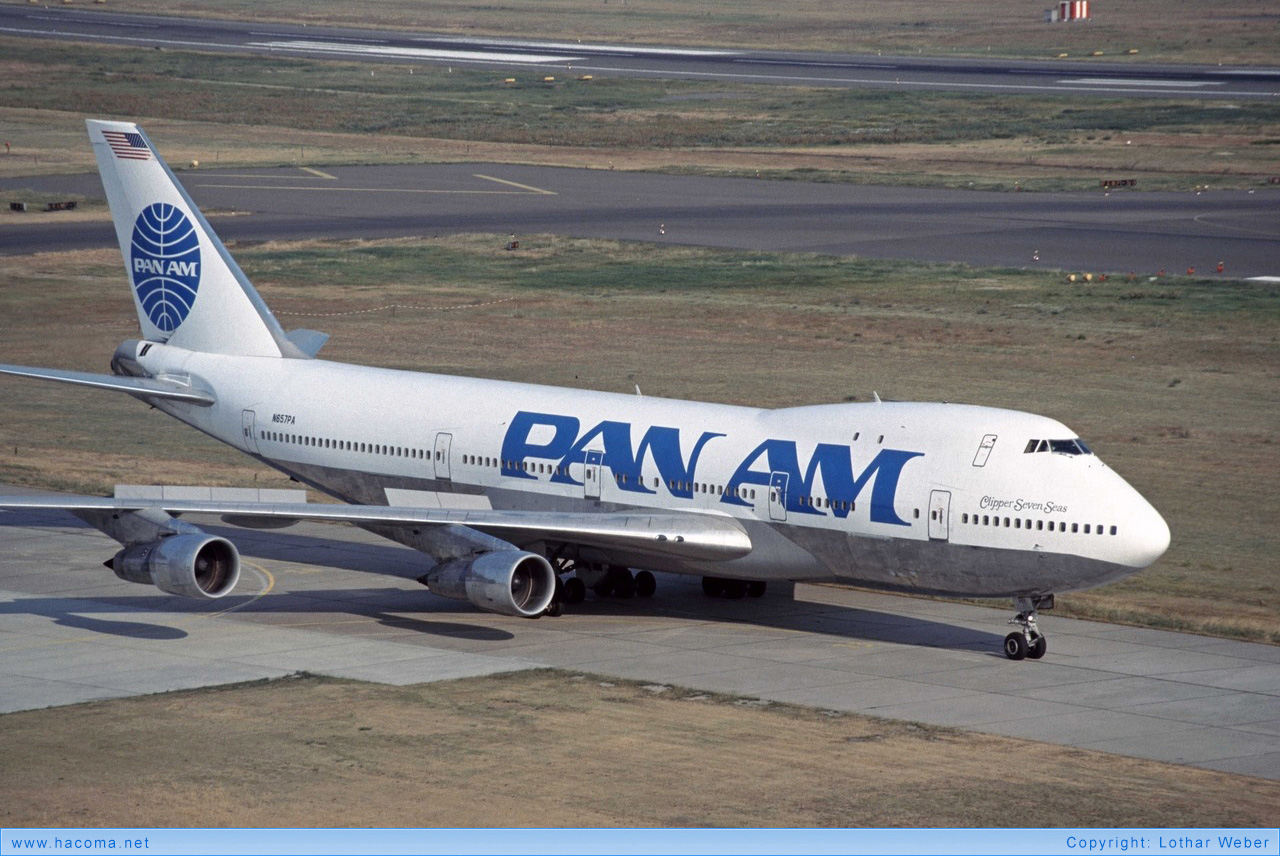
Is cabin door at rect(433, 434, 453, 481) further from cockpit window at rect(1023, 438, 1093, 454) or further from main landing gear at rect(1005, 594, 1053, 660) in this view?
cockpit window at rect(1023, 438, 1093, 454)

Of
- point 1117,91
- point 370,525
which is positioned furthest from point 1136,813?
point 1117,91

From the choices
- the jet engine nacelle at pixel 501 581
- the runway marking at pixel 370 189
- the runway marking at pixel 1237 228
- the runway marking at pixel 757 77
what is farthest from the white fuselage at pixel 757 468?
the runway marking at pixel 757 77

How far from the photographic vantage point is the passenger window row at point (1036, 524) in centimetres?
3534

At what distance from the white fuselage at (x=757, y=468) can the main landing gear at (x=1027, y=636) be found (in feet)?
2.41

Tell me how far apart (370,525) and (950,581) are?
39.7 feet

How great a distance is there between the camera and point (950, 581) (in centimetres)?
3728

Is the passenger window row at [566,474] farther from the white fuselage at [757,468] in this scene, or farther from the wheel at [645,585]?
the wheel at [645,585]

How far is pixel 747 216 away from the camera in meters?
105

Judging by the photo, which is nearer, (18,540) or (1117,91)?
(18,540)

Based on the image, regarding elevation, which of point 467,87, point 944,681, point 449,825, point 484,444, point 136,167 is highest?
point 467,87

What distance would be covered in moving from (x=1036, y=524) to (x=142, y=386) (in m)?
23.4

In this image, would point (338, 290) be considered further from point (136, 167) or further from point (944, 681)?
point (944, 681)

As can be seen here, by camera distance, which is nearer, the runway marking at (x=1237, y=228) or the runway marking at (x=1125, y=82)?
the runway marking at (x=1237, y=228)

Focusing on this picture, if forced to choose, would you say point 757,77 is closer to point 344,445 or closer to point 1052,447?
point 344,445
